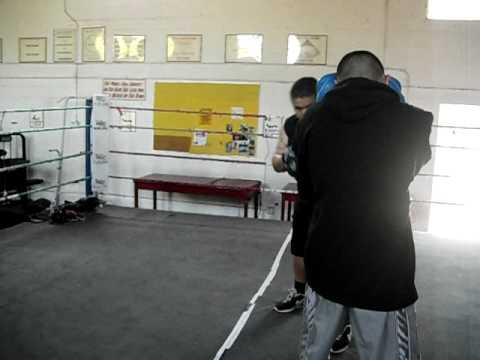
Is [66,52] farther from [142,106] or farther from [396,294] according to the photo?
[396,294]

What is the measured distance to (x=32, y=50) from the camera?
249 inches

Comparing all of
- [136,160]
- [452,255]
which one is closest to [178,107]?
[136,160]

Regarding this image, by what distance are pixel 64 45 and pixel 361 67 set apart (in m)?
5.43

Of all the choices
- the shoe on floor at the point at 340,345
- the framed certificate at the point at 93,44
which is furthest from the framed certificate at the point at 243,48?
the shoe on floor at the point at 340,345

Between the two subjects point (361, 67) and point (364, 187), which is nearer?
point (364, 187)

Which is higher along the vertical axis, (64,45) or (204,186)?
(64,45)

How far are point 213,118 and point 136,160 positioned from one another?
1.09 meters

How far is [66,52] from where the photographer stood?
619 centimetres

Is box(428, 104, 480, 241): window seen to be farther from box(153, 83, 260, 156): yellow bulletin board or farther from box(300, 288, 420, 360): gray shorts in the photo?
box(300, 288, 420, 360): gray shorts

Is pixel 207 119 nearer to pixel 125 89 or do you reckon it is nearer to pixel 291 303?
pixel 125 89

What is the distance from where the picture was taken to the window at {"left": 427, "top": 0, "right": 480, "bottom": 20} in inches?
193

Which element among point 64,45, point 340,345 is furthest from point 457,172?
point 64,45

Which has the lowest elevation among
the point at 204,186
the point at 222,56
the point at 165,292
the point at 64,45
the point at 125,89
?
the point at 165,292

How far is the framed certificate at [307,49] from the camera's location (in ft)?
17.4
